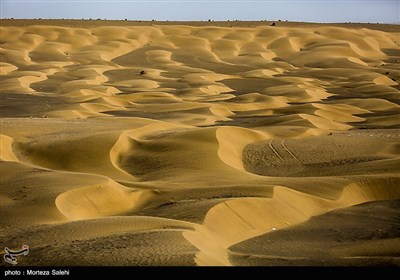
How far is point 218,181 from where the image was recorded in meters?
9.59

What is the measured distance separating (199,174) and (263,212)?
2435 millimetres

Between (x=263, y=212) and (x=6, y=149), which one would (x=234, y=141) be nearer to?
(x=6, y=149)

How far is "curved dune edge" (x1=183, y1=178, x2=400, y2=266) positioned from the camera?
616 centimetres

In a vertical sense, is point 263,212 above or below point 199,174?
above

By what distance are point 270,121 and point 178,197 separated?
8.29 metres

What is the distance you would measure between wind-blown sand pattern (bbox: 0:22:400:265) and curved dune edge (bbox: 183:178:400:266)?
2cm

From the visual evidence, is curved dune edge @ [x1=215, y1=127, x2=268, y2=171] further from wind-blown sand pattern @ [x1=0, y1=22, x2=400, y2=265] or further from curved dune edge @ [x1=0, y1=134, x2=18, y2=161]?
curved dune edge @ [x1=0, y1=134, x2=18, y2=161]

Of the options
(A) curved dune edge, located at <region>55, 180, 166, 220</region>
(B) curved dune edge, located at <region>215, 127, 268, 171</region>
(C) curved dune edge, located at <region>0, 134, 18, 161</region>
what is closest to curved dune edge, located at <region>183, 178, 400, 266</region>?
(A) curved dune edge, located at <region>55, 180, 166, 220</region>

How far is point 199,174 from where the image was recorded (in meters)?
10.2

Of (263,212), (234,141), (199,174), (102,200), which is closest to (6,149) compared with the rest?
(102,200)

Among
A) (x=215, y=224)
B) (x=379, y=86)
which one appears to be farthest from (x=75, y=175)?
(x=379, y=86)

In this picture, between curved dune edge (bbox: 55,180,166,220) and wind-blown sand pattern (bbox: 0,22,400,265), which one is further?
curved dune edge (bbox: 55,180,166,220)
